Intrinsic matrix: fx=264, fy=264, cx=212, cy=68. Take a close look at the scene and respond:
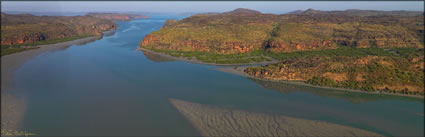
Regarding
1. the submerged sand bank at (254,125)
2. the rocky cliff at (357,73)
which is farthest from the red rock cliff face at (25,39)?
the rocky cliff at (357,73)

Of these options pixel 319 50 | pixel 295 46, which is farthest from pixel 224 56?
pixel 319 50

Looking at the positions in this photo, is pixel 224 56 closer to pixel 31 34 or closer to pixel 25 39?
pixel 25 39

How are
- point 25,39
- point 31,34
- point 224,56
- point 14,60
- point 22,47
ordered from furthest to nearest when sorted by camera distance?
1. point 31,34
2. point 25,39
3. point 22,47
4. point 224,56
5. point 14,60

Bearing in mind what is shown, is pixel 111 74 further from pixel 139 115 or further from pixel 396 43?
pixel 396 43

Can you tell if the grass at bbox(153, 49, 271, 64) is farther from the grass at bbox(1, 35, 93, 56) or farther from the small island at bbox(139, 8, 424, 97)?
the grass at bbox(1, 35, 93, 56)

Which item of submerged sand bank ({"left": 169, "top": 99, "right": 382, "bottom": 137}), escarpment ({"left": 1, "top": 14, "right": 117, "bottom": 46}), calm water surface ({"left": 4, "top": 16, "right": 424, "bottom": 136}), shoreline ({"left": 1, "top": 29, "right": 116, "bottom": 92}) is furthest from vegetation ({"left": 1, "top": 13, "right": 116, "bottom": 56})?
submerged sand bank ({"left": 169, "top": 99, "right": 382, "bottom": 137})

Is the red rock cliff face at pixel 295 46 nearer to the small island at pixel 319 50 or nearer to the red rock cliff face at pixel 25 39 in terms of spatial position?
the small island at pixel 319 50
